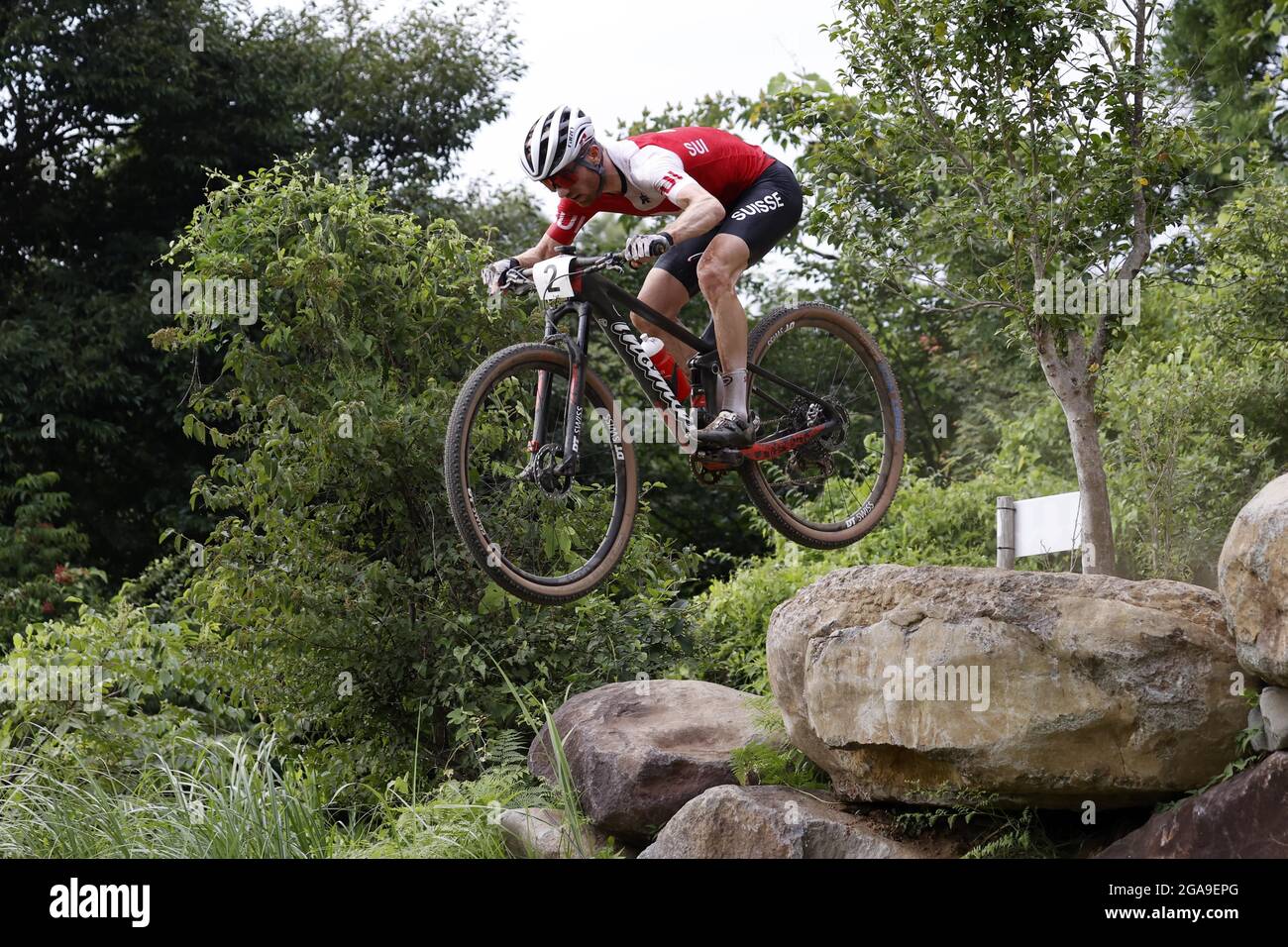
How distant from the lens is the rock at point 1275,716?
5.36 m

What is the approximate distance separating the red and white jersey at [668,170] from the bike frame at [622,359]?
343 millimetres

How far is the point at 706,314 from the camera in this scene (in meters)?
16.0

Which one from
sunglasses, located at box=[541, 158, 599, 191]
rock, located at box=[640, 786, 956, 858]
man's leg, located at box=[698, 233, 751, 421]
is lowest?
rock, located at box=[640, 786, 956, 858]

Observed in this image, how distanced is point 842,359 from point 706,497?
10.3 metres

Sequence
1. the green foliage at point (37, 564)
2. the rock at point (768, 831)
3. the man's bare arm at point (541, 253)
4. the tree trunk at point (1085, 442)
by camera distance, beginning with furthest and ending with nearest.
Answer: the green foliage at point (37, 564)
the tree trunk at point (1085, 442)
the rock at point (768, 831)
the man's bare arm at point (541, 253)

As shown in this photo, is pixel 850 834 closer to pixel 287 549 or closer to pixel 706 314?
pixel 287 549

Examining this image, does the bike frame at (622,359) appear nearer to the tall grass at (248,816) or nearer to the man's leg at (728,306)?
the man's leg at (728,306)

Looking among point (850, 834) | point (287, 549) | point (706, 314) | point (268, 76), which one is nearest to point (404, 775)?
point (287, 549)

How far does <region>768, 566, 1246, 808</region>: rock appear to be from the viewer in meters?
5.75

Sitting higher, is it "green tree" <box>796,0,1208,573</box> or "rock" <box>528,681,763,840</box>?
"green tree" <box>796,0,1208,573</box>

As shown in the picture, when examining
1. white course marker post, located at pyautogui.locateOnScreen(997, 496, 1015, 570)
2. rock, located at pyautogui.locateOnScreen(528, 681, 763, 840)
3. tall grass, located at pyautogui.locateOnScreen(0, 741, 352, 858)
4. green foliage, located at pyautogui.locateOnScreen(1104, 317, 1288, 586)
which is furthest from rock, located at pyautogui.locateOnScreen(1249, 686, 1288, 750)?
green foliage, located at pyautogui.locateOnScreen(1104, 317, 1288, 586)

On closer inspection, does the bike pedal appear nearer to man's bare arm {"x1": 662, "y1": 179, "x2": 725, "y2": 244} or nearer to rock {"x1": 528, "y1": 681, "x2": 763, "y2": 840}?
man's bare arm {"x1": 662, "y1": 179, "x2": 725, "y2": 244}

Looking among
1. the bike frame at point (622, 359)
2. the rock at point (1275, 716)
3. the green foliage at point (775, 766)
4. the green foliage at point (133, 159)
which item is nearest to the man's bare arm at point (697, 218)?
the bike frame at point (622, 359)

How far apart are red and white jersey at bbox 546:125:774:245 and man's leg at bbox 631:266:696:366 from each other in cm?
28
